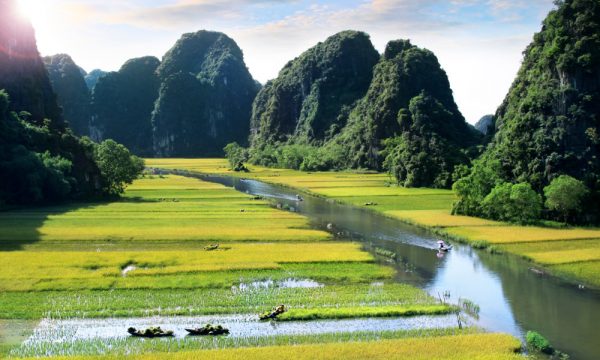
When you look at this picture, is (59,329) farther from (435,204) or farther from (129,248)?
(435,204)

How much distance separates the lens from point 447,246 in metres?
38.2

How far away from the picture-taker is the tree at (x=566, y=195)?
42719mm

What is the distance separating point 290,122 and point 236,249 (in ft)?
427

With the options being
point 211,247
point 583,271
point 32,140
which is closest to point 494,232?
point 583,271

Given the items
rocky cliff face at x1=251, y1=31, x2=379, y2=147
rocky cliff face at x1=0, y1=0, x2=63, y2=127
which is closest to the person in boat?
rocky cliff face at x1=0, y1=0, x2=63, y2=127

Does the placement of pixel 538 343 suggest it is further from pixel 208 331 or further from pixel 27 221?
pixel 27 221

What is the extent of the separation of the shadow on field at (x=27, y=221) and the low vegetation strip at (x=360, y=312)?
21025 millimetres

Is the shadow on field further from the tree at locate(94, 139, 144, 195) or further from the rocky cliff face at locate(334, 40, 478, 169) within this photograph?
the rocky cliff face at locate(334, 40, 478, 169)

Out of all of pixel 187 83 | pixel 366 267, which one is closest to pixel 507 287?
pixel 366 267

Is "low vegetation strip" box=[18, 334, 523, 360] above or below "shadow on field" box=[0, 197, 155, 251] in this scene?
below

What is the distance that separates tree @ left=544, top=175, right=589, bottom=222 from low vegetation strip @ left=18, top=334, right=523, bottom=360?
25.1 meters

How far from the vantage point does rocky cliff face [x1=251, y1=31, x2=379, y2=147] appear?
145 m

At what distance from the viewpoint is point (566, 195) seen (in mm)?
42750

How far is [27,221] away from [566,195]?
41.5 m
